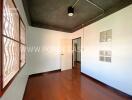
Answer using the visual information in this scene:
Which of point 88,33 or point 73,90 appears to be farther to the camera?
point 88,33

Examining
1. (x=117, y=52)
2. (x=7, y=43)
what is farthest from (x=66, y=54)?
(x=7, y=43)

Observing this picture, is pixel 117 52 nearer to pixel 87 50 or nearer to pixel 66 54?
pixel 87 50

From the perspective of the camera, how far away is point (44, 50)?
188 inches

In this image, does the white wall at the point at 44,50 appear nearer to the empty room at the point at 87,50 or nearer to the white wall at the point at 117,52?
the empty room at the point at 87,50

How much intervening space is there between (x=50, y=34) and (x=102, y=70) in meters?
3.13

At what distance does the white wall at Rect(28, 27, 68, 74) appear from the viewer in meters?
4.37

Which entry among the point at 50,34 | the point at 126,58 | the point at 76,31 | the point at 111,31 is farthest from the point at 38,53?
the point at 126,58

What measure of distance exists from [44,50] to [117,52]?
332cm

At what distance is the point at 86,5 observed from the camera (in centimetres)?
284

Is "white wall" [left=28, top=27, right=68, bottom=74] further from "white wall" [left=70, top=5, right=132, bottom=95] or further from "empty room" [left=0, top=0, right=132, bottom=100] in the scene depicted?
"white wall" [left=70, top=5, right=132, bottom=95]

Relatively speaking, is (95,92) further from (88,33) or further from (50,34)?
(50,34)

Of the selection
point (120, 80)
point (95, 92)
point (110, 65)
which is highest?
point (110, 65)

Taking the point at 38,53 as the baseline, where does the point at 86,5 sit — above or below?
above

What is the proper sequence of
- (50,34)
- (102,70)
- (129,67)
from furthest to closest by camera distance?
1. (50,34)
2. (102,70)
3. (129,67)
